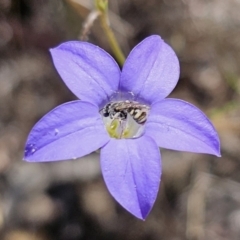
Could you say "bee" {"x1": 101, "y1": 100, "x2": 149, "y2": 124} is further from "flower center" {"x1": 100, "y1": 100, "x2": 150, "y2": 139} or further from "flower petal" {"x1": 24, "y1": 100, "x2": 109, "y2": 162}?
"flower petal" {"x1": 24, "y1": 100, "x2": 109, "y2": 162}

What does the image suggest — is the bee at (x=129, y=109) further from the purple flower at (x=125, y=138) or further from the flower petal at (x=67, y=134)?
the flower petal at (x=67, y=134)

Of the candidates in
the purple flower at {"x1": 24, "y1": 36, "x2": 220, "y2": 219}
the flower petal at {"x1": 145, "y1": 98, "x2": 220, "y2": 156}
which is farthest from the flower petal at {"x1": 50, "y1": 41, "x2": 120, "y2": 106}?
the flower petal at {"x1": 145, "y1": 98, "x2": 220, "y2": 156}

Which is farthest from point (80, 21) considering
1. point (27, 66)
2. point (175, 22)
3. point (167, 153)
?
point (167, 153)

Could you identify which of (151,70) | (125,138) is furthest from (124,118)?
(151,70)

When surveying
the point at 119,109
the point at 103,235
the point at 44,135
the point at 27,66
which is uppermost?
the point at 44,135

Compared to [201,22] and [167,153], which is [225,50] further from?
[167,153]

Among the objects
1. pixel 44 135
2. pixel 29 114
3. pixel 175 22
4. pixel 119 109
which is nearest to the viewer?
pixel 44 135

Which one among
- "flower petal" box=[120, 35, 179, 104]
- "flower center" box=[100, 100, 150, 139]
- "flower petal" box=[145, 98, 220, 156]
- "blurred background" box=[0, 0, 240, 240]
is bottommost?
"blurred background" box=[0, 0, 240, 240]

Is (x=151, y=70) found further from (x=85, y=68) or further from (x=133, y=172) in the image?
(x=133, y=172)
